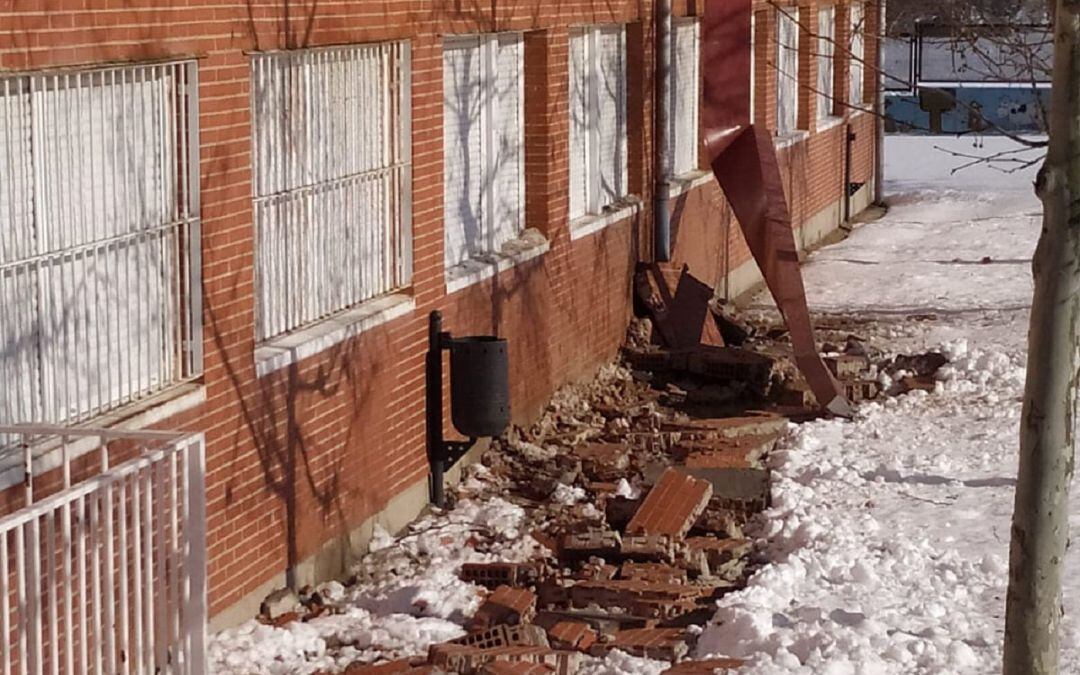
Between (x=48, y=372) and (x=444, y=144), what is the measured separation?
15.6 feet

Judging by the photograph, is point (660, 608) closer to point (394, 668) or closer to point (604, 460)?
point (394, 668)

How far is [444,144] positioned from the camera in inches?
480

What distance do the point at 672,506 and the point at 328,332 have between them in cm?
233

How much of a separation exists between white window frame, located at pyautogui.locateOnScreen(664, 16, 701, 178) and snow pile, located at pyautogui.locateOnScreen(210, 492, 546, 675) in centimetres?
716

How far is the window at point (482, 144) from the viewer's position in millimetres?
12547

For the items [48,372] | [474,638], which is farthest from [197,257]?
[474,638]

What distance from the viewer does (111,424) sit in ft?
26.8

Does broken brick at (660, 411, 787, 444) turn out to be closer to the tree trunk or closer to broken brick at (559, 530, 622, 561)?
broken brick at (559, 530, 622, 561)

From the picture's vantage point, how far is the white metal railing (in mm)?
6605

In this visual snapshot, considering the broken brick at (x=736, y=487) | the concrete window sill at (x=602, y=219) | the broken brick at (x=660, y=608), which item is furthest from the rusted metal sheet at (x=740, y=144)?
the broken brick at (x=660, y=608)

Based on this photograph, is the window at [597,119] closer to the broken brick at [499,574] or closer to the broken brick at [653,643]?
the broken brick at [499,574]

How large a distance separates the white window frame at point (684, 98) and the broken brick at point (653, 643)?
894 cm

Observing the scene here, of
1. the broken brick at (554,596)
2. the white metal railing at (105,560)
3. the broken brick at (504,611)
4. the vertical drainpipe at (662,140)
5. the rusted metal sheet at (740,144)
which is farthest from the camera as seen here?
the vertical drainpipe at (662,140)

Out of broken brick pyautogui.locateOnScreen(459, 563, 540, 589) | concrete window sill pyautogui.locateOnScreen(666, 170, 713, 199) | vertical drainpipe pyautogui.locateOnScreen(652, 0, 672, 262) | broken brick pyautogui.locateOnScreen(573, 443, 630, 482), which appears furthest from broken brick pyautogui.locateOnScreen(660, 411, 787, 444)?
broken brick pyautogui.locateOnScreen(459, 563, 540, 589)
